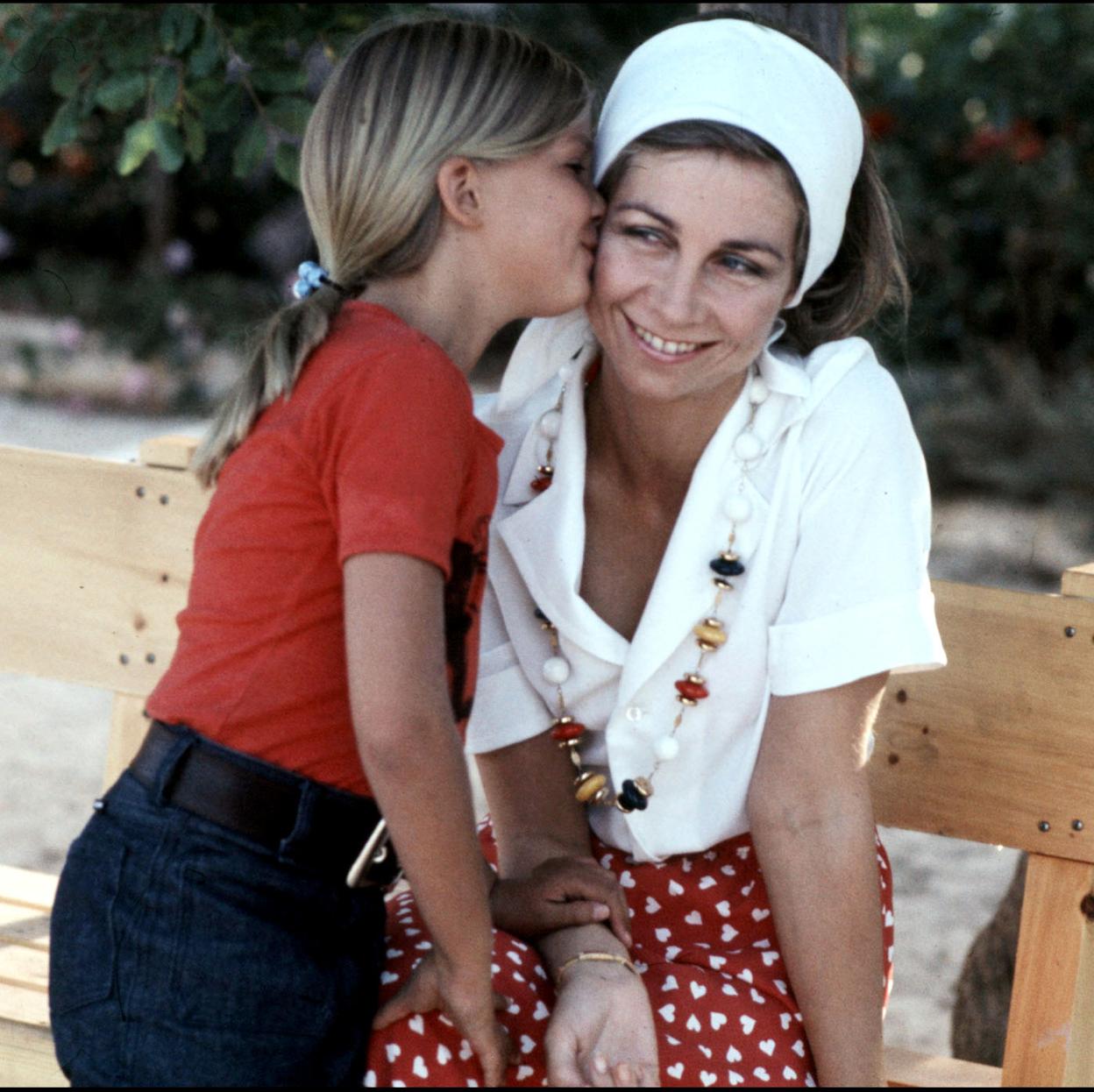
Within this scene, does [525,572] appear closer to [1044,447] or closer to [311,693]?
[311,693]

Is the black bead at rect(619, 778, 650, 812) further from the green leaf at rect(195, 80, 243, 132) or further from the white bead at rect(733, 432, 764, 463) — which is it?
the green leaf at rect(195, 80, 243, 132)

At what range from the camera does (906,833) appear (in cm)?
503

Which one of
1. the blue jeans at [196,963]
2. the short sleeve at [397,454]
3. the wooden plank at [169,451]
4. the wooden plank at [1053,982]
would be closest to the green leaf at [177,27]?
the wooden plank at [169,451]

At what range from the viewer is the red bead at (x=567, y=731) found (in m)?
2.23

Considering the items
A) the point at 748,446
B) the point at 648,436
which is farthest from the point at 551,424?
the point at 748,446

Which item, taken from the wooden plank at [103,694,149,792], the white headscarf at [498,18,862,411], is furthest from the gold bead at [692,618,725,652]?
the wooden plank at [103,694,149,792]

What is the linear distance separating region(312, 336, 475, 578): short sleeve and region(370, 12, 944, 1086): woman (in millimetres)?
380

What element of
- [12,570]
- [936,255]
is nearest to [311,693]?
[12,570]

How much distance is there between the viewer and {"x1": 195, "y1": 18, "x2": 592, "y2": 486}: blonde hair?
192 cm

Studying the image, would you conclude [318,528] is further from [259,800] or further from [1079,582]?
[1079,582]

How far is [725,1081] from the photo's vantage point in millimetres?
1944

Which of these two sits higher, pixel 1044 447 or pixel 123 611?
pixel 1044 447

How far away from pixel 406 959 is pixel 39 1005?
687mm

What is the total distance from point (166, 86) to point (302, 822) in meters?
1.48
